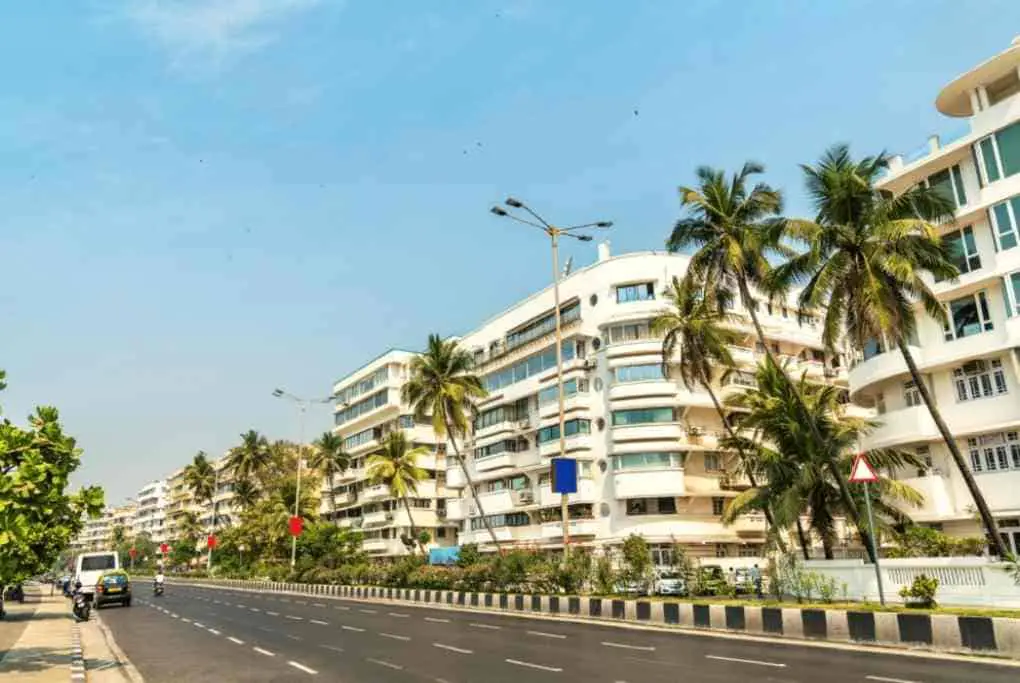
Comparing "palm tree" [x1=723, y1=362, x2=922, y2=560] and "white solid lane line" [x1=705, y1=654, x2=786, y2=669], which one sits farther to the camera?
"palm tree" [x1=723, y1=362, x2=922, y2=560]

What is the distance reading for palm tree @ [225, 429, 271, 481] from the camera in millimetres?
94375

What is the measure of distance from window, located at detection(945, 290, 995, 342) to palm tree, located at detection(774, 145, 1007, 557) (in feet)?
20.5

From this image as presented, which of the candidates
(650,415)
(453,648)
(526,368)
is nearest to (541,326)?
(526,368)

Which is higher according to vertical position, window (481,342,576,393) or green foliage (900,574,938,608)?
window (481,342,576,393)

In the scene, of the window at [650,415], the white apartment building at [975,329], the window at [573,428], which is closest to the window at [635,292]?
the window at [650,415]

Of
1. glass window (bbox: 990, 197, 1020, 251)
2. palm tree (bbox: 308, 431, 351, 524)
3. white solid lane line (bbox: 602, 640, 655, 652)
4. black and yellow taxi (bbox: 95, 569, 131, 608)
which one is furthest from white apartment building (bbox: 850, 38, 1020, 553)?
palm tree (bbox: 308, 431, 351, 524)

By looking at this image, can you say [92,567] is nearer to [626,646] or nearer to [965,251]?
[626,646]

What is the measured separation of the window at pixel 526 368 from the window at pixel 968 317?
908 inches

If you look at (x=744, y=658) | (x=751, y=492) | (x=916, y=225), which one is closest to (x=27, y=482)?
(x=744, y=658)

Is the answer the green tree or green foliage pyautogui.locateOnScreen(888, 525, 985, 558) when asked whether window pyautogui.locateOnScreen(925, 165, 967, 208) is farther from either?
the green tree

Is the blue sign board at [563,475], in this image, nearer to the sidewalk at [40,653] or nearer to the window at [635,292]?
the sidewalk at [40,653]

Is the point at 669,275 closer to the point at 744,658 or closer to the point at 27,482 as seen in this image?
the point at 744,658

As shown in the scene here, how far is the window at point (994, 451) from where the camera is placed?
93.4 feet

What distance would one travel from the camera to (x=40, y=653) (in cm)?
1683
